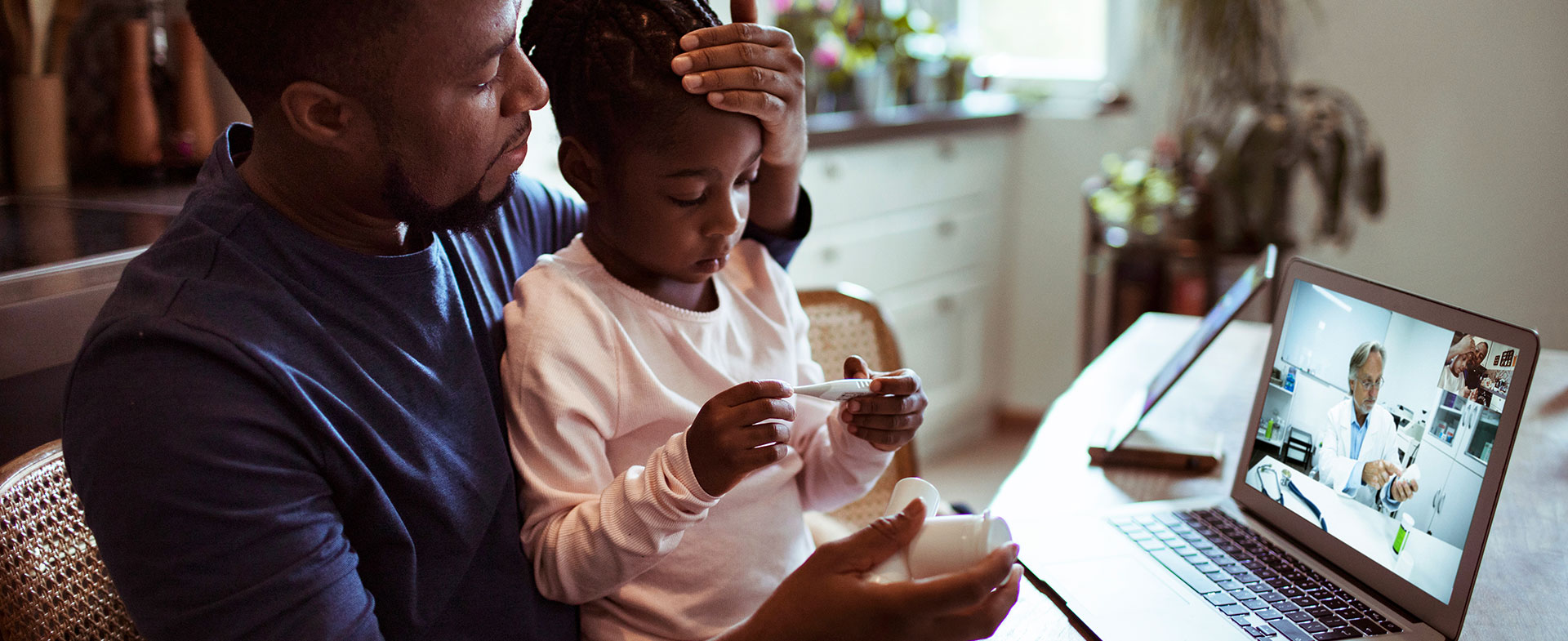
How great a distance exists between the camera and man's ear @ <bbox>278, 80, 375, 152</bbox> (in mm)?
764

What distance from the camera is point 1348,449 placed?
0.98 meters

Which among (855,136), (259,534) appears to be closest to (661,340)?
(259,534)

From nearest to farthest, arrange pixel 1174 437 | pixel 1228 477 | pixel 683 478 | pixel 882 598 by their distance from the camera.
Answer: pixel 882 598 < pixel 683 478 < pixel 1228 477 < pixel 1174 437

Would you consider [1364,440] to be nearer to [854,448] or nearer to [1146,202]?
[854,448]

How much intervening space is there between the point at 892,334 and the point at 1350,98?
2082mm

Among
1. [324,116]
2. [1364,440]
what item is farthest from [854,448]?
[324,116]

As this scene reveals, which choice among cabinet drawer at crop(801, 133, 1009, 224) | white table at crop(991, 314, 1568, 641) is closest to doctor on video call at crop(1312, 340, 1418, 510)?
white table at crop(991, 314, 1568, 641)

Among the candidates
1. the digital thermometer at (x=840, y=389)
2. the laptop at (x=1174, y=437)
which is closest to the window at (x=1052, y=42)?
the laptop at (x=1174, y=437)

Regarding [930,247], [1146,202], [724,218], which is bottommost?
[930,247]

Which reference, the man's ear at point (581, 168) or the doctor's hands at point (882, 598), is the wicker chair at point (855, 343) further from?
the doctor's hands at point (882, 598)

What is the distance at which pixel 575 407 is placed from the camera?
0.91 m

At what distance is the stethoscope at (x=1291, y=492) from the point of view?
101 centimetres

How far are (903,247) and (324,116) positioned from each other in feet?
8.13

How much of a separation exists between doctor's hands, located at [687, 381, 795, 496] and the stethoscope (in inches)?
20.9
